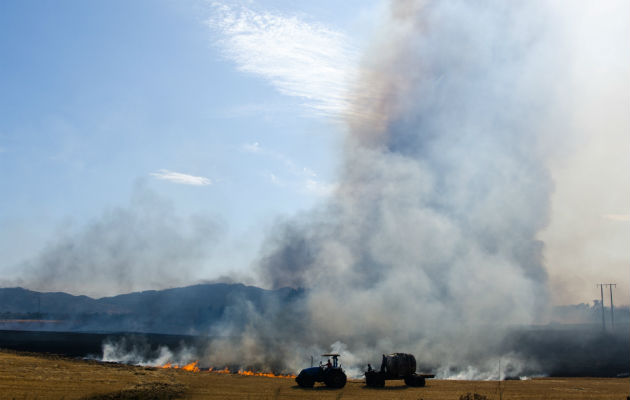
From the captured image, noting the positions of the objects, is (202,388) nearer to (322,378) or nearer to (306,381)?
(306,381)

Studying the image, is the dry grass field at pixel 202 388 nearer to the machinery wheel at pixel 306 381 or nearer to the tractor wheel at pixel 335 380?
the machinery wheel at pixel 306 381

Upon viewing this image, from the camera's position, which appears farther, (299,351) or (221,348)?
(221,348)

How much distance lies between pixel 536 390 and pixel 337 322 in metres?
103

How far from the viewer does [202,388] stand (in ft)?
170

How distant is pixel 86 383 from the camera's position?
5144cm

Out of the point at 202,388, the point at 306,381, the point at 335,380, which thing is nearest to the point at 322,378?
the point at 335,380

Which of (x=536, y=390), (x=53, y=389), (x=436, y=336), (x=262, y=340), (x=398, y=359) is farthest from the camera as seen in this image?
(x=262, y=340)

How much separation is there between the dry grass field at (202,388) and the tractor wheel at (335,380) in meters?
1.00

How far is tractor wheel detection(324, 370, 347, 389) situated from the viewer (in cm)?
5750

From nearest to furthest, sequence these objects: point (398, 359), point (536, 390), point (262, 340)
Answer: point (536, 390) → point (398, 359) → point (262, 340)

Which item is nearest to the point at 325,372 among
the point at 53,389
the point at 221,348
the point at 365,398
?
the point at 365,398

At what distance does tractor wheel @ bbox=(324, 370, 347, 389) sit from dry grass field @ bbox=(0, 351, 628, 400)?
100 centimetres

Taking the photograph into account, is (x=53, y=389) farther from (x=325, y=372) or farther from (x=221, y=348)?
(x=221, y=348)

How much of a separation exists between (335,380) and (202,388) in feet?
48.4
